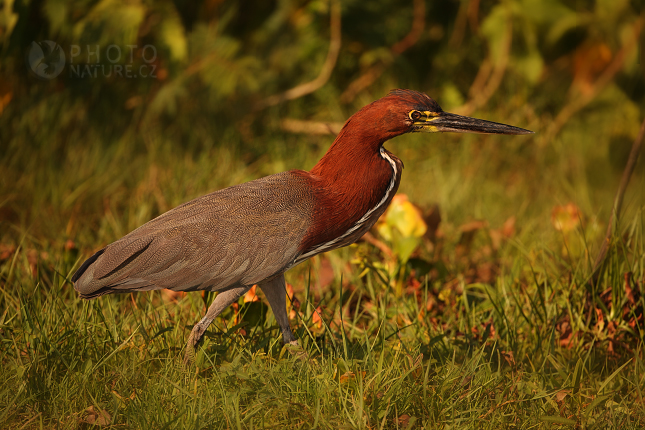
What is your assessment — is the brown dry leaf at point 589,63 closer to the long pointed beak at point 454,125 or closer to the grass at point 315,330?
the grass at point 315,330

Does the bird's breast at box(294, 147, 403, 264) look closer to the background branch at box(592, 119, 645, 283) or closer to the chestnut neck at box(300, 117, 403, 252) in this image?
the chestnut neck at box(300, 117, 403, 252)

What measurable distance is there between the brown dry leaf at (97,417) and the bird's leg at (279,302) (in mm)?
900

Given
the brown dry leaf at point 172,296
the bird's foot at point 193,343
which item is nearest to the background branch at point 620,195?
the bird's foot at point 193,343

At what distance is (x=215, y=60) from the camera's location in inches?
238

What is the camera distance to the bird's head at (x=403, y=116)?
10.6ft

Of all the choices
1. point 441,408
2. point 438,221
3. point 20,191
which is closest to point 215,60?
point 20,191

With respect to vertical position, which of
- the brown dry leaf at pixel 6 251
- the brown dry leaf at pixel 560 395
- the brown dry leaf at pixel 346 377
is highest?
the brown dry leaf at pixel 6 251

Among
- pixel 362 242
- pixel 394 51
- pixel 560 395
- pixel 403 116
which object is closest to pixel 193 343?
pixel 403 116

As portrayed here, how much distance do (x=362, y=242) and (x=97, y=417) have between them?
244 centimetres

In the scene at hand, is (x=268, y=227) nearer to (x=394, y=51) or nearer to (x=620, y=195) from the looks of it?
(x=620, y=195)

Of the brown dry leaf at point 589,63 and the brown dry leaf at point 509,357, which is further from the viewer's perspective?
the brown dry leaf at point 589,63

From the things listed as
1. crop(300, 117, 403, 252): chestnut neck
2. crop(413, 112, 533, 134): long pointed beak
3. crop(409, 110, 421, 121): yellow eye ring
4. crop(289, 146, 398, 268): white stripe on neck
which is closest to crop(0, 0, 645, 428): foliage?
crop(289, 146, 398, 268): white stripe on neck

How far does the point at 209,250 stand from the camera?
3.19 m

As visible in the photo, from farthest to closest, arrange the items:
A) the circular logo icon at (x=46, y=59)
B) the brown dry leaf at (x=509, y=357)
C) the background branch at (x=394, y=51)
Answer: the background branch at (x=394, y=51) → the circular logo icon at (x=46, y=59) → the brown dry leaf at (x=509, y=357)
